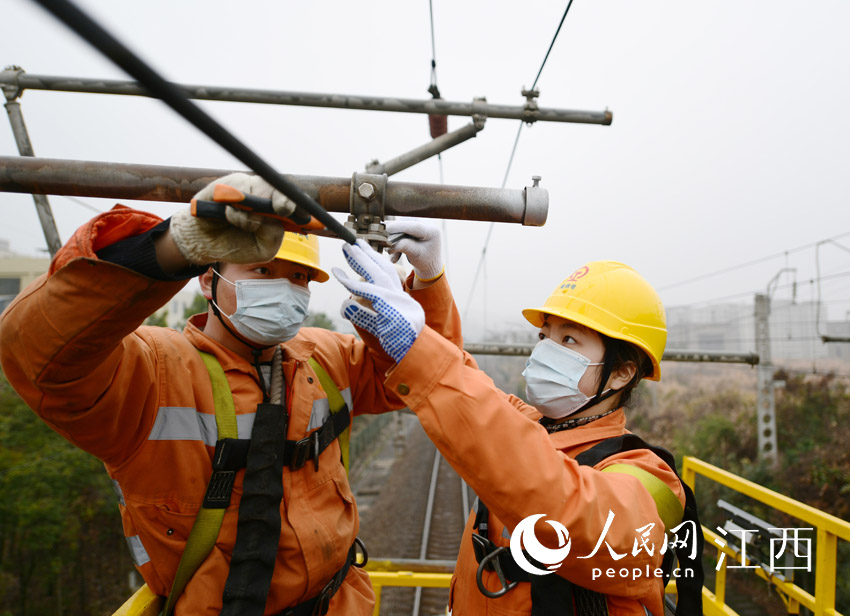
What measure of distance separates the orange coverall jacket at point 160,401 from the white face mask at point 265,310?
16cm

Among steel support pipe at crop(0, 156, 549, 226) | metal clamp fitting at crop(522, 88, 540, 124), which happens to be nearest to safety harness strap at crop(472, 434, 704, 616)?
steel support pipe at crop(0, 156, 549, 226)

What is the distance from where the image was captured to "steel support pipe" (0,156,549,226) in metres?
1.50

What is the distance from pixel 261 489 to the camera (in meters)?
1.84

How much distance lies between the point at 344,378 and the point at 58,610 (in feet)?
73.9

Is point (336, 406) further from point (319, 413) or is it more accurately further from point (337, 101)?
point (337, 101)

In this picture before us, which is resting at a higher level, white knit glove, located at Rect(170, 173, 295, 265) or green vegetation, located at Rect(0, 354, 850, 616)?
white knit glove, located at Rect(170, 173, 295, 265)

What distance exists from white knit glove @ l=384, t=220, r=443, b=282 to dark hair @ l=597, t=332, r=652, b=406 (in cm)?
89

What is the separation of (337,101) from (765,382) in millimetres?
10920

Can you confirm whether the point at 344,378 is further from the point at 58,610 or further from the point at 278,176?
the point at 58,610

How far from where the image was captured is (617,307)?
2.19 metres

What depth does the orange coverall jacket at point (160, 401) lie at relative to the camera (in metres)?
1.30

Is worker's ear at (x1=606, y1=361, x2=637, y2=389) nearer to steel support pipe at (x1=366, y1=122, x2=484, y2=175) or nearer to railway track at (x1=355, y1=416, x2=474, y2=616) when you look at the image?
steel support pipe at (x1=366, y1=122, x2=484, y2=175)

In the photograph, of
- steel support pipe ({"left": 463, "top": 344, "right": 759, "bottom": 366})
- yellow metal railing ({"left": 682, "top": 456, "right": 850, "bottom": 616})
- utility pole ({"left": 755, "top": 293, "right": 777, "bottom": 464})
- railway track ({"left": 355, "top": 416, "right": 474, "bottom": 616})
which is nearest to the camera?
yellow metal railing ({"left": 682, "top": 456, "right": 850, "bottom": 616})

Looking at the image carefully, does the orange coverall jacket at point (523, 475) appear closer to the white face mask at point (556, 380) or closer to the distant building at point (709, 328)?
the white face mask at point (556, 380)
